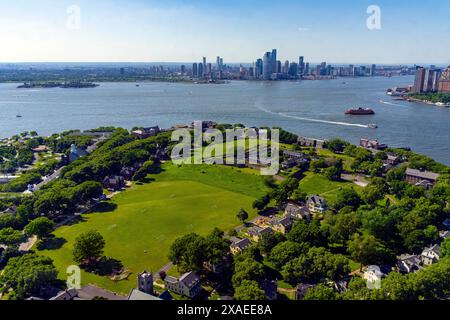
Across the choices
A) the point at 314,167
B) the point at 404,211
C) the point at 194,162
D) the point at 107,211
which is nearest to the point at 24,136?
the point at 194,162

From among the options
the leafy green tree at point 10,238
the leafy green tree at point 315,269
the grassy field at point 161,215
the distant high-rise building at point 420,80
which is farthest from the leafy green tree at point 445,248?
the distant high-rise building at point 420,80

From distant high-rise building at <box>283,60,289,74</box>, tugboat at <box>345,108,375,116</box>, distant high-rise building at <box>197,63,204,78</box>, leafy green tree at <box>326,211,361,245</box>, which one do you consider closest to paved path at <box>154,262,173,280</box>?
leafy green tree at <box>326,211,361,245</box>

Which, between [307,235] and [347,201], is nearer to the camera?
[307,235]

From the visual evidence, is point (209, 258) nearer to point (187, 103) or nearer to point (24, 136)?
point (24, 136)

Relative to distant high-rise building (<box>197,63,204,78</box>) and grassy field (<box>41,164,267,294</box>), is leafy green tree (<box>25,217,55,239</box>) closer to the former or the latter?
grassy field (<box>41,164,267,294</box>)

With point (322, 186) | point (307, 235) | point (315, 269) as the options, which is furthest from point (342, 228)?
point (322, 186)

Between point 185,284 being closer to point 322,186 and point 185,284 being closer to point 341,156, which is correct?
point 322,186
